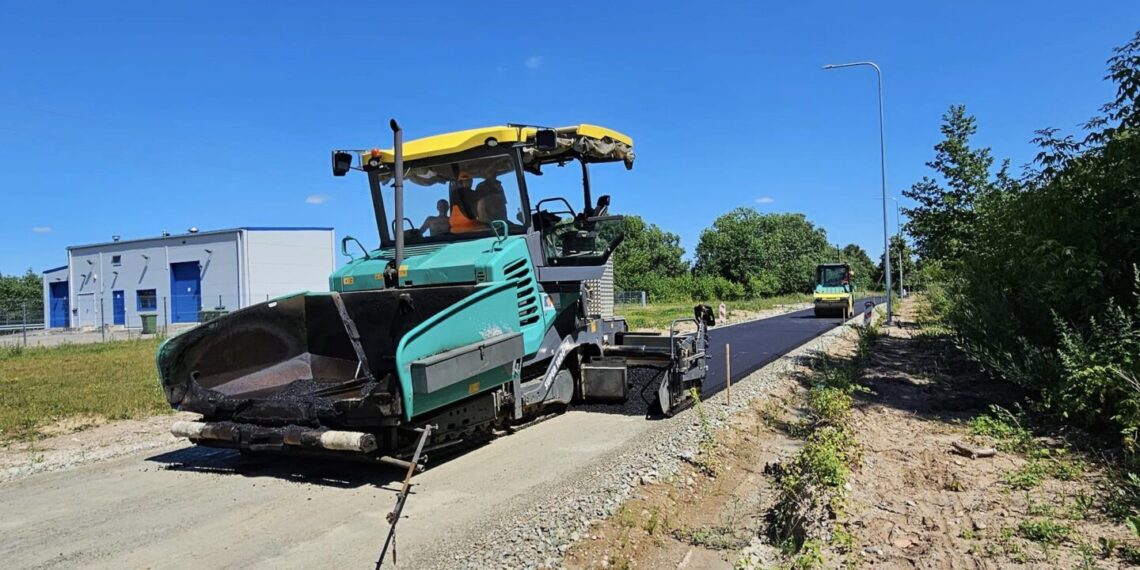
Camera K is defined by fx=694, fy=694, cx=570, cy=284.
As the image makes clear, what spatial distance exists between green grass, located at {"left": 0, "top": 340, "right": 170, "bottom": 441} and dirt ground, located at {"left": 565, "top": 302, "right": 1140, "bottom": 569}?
7735mm

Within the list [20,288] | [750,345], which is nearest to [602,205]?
[750,345]

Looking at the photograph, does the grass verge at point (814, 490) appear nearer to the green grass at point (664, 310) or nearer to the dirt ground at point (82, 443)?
the dirt ground at point (82, 443)

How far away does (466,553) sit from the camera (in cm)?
422

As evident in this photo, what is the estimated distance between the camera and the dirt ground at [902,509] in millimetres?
3740

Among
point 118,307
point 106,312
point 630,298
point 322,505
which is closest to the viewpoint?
point 322,505

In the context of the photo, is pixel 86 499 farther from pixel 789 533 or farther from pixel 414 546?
pixel 789 533

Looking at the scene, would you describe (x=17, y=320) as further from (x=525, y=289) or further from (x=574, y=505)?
(x=574, y=505)

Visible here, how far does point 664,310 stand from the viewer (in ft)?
133

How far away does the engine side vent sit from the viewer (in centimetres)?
675

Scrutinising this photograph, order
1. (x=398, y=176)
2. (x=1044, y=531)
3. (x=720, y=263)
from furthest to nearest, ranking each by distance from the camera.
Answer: (x=720, y=263) → (x=398, y=176) → (x=1044, y=531)

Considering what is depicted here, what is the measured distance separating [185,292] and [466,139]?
143 ft

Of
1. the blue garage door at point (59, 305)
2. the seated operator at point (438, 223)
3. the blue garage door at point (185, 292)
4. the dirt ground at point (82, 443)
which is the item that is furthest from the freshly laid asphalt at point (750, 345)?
the blue garage door at point (59, 305)

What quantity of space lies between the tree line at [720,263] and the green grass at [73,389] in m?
38.4

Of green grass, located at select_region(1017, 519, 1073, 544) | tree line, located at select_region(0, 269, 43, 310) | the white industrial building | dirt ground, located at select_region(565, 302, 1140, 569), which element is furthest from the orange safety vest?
tree line, located at select_region(0, 269, 43, 310)
